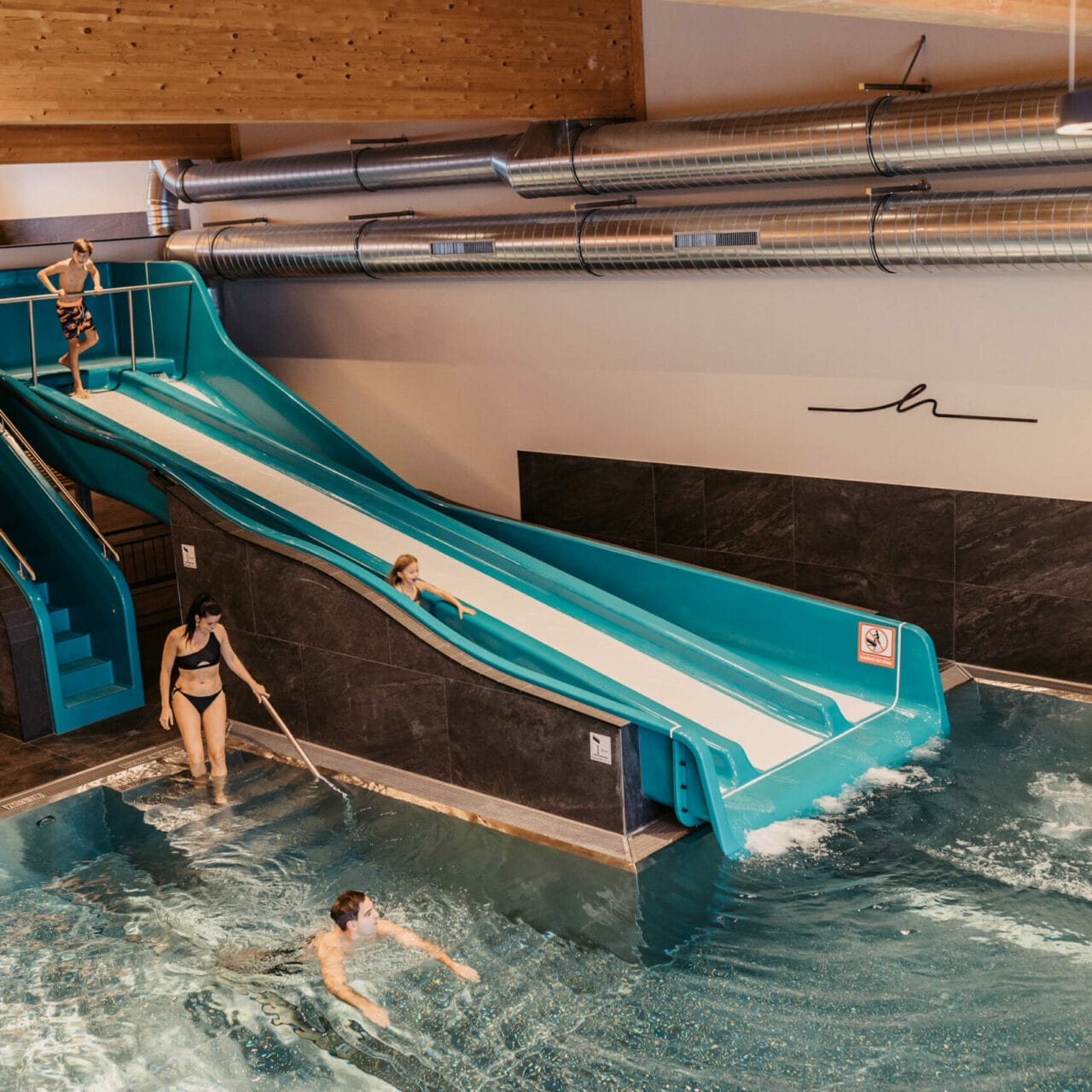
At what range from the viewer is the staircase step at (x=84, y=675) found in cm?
846

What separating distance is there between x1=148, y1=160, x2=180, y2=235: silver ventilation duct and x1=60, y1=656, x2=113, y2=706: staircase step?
539 cm

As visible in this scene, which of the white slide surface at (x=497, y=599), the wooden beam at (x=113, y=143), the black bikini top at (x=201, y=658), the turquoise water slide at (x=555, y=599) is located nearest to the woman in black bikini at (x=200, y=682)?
the black bikini top at (x=201, y=658)

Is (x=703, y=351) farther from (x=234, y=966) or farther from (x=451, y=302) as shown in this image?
(x=234, y=966)

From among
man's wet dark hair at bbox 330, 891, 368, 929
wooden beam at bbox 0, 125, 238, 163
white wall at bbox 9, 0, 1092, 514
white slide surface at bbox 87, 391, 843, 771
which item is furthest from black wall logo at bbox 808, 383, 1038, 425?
wooden beam at bbox 0, 125, 238, 163

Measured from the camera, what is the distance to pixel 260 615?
25.9 feet

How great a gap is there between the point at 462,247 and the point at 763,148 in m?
2.65

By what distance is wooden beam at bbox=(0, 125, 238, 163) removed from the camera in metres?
11.4

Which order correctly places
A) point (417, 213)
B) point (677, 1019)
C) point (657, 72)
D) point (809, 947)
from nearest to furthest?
1. point (677, 1019)
2. point (809, 947)
3. point (657, 72)
4. point (417, 213)

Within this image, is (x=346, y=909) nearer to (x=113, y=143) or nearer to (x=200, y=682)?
(x=200, y=682)

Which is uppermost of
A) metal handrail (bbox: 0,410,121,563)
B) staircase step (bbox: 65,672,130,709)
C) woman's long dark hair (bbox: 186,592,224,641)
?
metal handrail (bbox: 0,410,121,563)

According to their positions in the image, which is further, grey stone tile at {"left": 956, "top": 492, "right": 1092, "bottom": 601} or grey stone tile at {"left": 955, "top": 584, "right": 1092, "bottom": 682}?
grey stone tile at {"left": 955, "top": 584, "right": 1092, "bottom": 682}

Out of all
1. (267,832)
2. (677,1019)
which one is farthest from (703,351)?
(677,1019)

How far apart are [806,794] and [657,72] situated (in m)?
5.00

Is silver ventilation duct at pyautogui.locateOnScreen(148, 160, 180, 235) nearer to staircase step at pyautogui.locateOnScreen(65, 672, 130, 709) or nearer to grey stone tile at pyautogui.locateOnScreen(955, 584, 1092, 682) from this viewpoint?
staircase step at pyautogui.locateOnScreen(65, 672, 130, 709)
